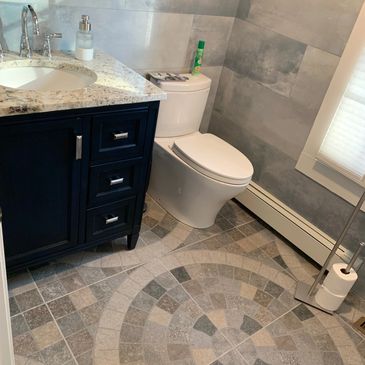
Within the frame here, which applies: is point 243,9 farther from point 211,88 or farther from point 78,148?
point 78,148

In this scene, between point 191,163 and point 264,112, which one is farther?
point 264,112

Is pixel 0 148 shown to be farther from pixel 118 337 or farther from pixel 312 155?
pixel 312 155

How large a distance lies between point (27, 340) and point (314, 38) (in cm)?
189

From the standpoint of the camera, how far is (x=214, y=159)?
6.46 ft

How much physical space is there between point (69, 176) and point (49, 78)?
465 mm

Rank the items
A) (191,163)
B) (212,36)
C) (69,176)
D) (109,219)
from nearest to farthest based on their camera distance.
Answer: (69,176) → (109,219) → (191,163) → (212,36)

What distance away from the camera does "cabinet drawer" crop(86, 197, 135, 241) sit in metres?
1.65

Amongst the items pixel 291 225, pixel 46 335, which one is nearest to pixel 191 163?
pixel 291 225

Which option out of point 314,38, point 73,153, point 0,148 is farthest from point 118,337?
point 314,38

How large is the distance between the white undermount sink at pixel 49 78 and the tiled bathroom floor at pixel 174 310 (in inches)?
32.2

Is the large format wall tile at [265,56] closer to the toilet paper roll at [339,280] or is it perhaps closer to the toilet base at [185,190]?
the toilet base at [185,190]

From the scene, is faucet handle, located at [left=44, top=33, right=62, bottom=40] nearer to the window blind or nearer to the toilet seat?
the toilet seat

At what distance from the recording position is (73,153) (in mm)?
→ 1390

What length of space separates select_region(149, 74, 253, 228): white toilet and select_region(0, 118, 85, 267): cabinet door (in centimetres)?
69
